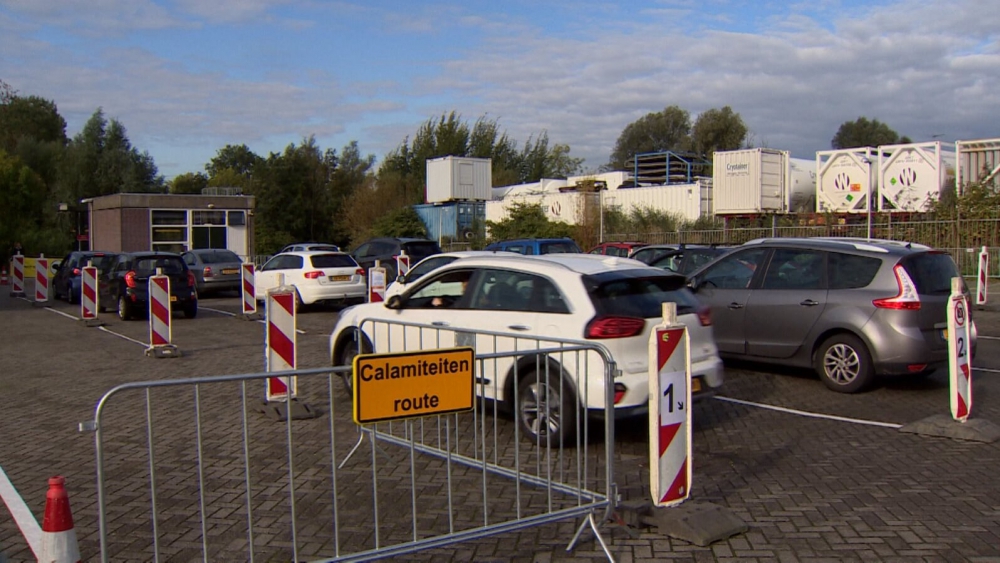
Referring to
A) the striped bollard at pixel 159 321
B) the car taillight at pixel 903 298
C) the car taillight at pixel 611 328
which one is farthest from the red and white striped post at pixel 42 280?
the car taillight at pixel 903 298

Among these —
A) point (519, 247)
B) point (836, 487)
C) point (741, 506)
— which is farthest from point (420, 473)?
point (519, 247)

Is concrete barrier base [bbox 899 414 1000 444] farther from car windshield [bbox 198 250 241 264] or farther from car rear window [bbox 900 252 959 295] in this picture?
car windshield [bbox 198 250 241 264]

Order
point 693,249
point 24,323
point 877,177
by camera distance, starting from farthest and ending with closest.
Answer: point 877,177, point 24,323, point 693,249

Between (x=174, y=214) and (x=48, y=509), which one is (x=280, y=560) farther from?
(x=174, y=214)

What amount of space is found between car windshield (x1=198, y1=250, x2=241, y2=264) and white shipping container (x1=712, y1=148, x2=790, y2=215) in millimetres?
18867

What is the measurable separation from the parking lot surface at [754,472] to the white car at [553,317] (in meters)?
Result: 0.68

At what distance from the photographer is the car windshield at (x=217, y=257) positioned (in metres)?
27.3

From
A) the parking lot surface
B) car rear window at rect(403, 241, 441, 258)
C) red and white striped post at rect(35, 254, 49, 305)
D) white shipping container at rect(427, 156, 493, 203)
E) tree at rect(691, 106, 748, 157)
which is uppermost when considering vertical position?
tree at rect(691, 106, 748, 157)

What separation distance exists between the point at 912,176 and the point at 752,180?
18.8 feet

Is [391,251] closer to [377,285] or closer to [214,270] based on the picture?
[214,270]

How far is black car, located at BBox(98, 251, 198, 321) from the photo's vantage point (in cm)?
1956

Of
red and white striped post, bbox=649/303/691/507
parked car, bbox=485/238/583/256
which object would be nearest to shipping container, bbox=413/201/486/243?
parked car, bbox=485/238/583/256

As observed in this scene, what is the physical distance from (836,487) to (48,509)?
17.3 ft

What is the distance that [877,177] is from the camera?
3133cm
